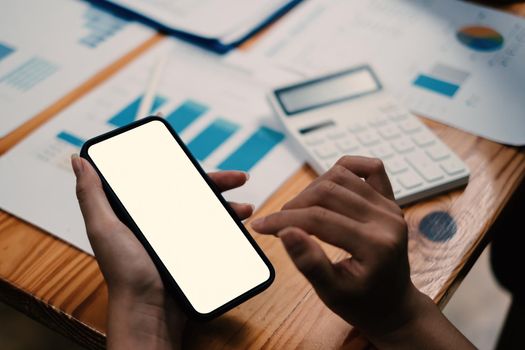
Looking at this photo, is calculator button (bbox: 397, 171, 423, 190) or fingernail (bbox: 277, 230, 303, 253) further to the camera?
calculator button (bbox: 397, 171, 423, 190)

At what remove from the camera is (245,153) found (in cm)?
60

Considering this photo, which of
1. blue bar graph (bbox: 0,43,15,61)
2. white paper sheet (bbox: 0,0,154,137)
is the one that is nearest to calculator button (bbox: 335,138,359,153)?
white paper sheet (bbox: 0,0,154,137)

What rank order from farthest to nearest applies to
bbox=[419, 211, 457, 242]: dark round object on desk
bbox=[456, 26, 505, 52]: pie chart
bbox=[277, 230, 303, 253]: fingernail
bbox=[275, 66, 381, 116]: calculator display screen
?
bbox=[456, 26, 505, 52]: pie chart
bbox=[275, 66, 381, 116]: calculator display screen
bbox=[419, 211, 457, 242]: dark round object on desk
bbox=[277, 230, 303, 253]: fingernail

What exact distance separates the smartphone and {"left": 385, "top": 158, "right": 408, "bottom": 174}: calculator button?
168mm

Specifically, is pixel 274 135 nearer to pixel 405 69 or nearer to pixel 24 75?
pixel 405 69

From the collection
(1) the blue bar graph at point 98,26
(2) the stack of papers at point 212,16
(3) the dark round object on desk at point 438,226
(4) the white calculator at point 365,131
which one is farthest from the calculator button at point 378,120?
(1) the blue bar graph at point 98,26

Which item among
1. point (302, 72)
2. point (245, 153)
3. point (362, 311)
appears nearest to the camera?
point (362, 311)

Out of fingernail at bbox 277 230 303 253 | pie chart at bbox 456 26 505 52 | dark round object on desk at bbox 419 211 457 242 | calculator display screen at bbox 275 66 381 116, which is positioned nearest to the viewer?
fingernail at bbox 277 230 303 253

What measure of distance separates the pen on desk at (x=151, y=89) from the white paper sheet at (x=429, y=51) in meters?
0.12

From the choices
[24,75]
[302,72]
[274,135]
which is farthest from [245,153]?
[24,75]

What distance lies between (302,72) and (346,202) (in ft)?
1.00

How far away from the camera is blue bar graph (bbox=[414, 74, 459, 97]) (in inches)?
26.1

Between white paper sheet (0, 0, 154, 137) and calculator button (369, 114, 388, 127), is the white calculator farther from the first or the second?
white paper sheet (0, 0, 154, 137)

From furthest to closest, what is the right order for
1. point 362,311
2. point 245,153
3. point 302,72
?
point 302,72 → point 245,153 → point 362,311
